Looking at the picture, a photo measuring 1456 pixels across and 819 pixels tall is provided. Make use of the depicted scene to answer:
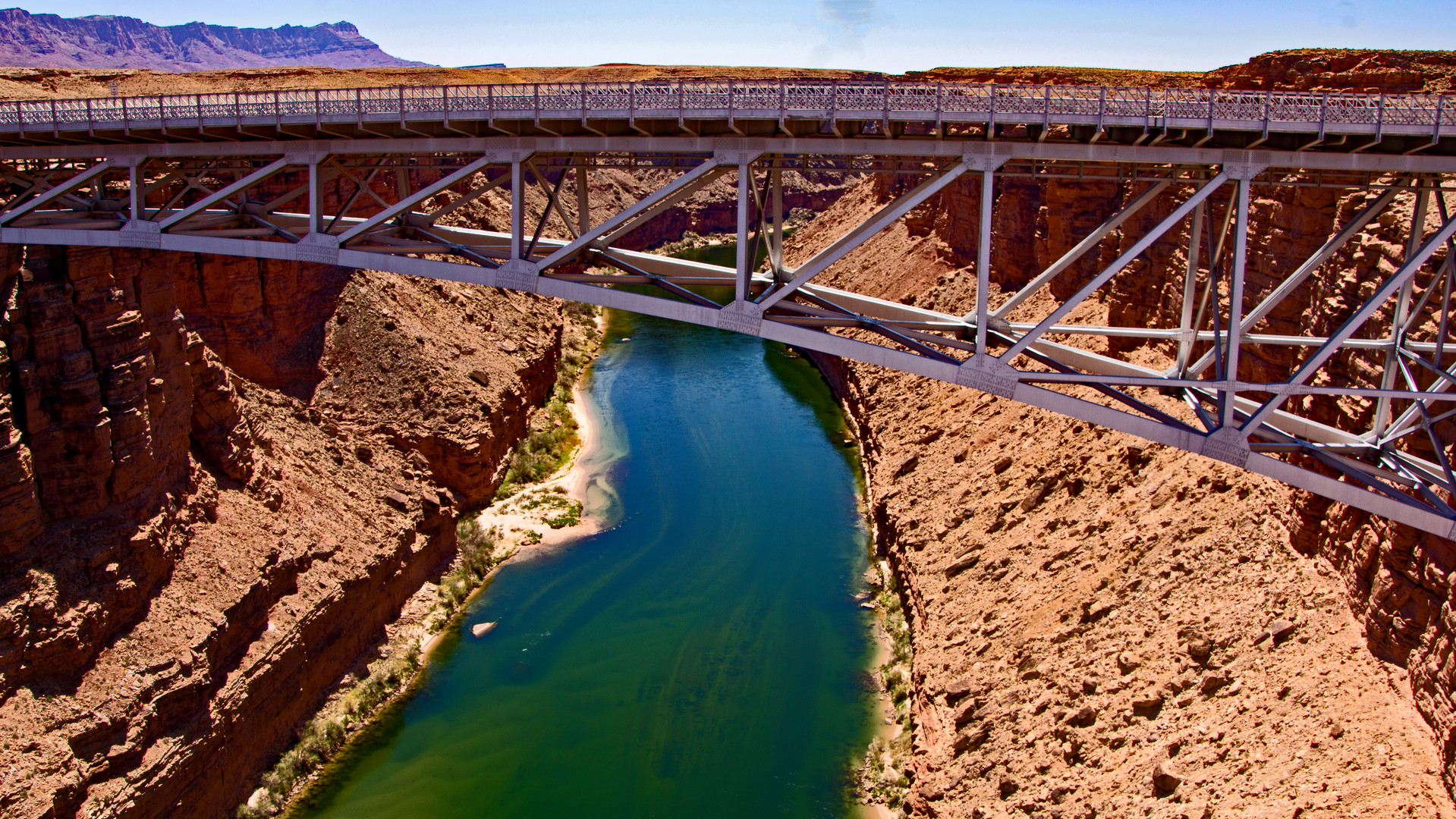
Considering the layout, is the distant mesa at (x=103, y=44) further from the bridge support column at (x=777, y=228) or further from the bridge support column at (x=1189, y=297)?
the bridge support column at (x=1189, y=297)

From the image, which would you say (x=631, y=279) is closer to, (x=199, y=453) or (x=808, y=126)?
(x=808, y=126)

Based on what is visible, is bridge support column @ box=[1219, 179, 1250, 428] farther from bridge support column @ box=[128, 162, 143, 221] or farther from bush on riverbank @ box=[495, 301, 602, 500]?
bush on riverbank @ box=[495, 301, 602, 500]

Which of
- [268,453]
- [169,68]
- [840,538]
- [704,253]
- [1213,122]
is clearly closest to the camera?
[1213,122]

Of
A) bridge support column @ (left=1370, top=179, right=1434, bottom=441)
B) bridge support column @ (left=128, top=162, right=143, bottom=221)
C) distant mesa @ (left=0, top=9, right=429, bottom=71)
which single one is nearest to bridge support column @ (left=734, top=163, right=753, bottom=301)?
bridge support column @ (left=1370, top=179, right=1434, bottom=441)

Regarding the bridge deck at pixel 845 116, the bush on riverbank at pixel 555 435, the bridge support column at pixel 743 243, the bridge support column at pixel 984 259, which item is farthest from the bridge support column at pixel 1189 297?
the bush on riverbank at pixel 555 435

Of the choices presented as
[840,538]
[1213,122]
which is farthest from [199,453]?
[1213,122]

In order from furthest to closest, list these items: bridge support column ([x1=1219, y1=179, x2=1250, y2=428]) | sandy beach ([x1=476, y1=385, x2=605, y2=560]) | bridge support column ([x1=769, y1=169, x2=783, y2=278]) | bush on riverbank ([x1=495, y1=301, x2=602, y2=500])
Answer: bush on riverbank ([x1=495, y1=301, x2=602, y2=500]) < sandy beach ([x1=476, y1=385, x2=605, y2=560]) < bridge support column ([x1=769, y1=169, x2=783, y2=278]) < bridge support column ([x1=1219, y1=179, x2=1250, y2=428])

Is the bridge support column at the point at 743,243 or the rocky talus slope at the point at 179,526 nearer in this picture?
the bridge support column at the point at 743,243
